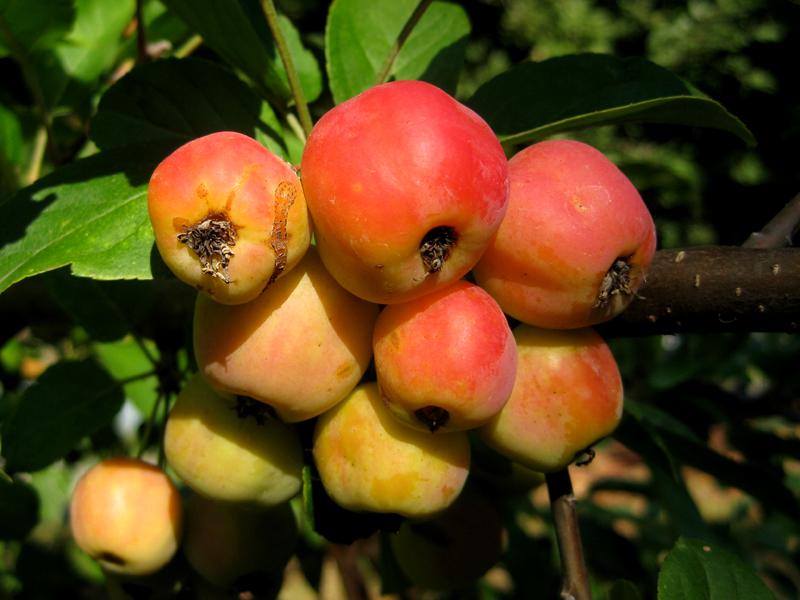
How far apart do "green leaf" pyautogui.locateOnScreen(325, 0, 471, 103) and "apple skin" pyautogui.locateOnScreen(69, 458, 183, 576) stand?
60 centimetres

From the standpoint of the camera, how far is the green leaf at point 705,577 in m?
0.86

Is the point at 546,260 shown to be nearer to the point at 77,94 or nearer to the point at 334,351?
the point at 334,351

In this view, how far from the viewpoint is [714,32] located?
246 inches

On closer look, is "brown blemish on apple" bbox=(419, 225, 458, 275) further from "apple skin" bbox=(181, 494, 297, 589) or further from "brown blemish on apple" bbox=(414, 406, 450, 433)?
"apple skin" bbox=(181, 494, 297, 589)

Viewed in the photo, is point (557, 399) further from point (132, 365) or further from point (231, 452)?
point (132, 365)

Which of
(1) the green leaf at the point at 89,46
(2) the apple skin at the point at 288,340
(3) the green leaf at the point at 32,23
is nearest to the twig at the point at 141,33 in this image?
(3) the green leaf at the point at 32,23

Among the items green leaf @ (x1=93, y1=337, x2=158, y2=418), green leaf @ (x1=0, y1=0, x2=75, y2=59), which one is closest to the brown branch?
green leaf @ (x1=93, y1=337, x2=158, y2=418)

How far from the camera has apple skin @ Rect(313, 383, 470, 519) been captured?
809 mm

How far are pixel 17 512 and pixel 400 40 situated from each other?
1089 mm

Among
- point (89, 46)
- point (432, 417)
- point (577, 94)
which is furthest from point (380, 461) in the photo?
point (89, 46)

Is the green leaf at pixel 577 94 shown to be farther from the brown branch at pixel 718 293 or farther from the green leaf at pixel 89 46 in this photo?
the green leaf at pixel 89 46

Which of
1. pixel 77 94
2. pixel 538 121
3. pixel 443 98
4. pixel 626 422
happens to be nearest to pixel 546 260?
pixel 443 98

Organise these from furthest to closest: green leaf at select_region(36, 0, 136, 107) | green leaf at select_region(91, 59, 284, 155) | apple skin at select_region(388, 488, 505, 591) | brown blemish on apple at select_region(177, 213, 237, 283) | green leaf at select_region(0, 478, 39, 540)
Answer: green leaf at select_region(36, 0, 136, 107) < green leaf at select_region(0, 478, 39, 540) < apple skin at select_region(388, 488, 505, 591) < green leaf at select_region(91, 59, 284, 155) < brown blemish on apple at select_region(177, 213, 237, 283)

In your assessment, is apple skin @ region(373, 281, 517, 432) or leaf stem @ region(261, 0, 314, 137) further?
leaf stem @ region(261, 0, 314, 137)
